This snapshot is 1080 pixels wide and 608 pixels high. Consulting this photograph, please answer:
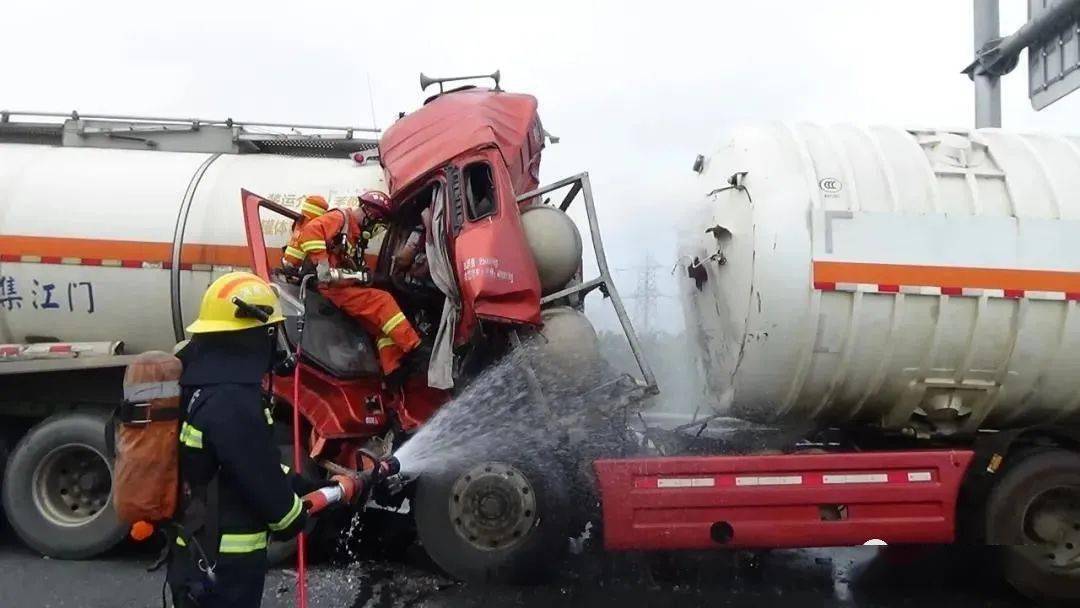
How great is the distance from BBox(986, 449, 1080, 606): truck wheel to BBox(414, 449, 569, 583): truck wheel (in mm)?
2621

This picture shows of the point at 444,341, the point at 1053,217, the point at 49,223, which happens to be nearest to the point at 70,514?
the point at 49,223

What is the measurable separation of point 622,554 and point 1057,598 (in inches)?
103

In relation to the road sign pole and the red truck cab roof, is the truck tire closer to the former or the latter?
the red truck cab roof

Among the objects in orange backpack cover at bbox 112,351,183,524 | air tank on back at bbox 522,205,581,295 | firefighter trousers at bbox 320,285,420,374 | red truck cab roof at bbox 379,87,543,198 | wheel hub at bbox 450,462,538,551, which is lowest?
wheel hub at bbox 450,462,538,551

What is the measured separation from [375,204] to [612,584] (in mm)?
2851

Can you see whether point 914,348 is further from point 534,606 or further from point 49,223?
point 49,223

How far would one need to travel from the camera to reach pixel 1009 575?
5285 mm

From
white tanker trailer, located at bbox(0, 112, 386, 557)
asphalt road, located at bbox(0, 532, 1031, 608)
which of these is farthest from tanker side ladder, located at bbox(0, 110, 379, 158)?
asphalt road, located at bbox(0, 532, 1031, 608)

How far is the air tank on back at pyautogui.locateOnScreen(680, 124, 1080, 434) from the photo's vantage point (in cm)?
506

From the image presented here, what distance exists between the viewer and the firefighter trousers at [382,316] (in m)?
5.32

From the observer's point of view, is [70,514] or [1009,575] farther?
[70,514]

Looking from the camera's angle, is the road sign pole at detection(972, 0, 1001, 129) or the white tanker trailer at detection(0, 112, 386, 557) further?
the road sign pole at detection(972, 0, 1001, 129)

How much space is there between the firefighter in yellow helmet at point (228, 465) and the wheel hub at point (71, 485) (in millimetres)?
3362

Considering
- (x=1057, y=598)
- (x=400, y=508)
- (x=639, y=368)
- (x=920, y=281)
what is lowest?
(x=1057, y=598)
